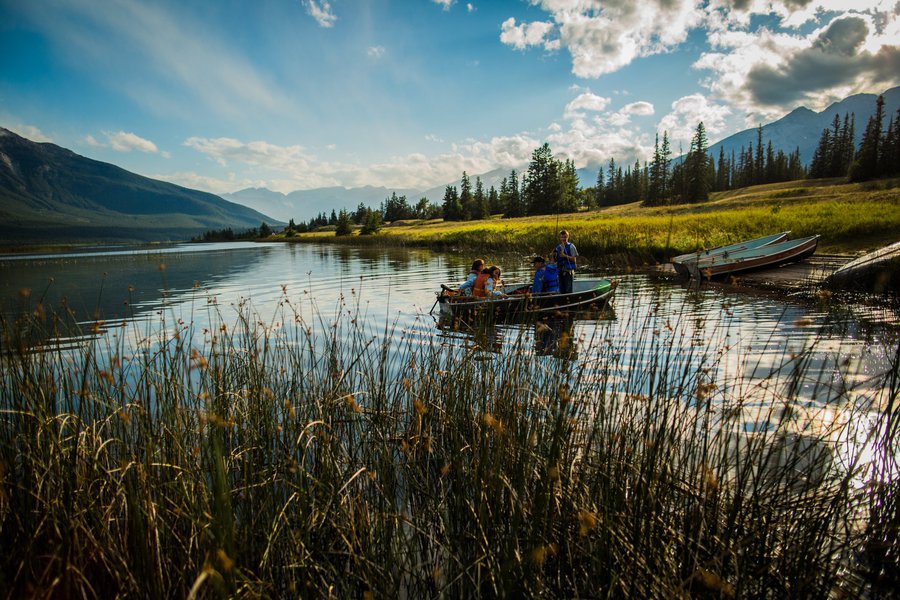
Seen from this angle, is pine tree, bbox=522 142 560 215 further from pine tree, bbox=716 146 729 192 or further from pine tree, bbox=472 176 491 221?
pine tree, bbox=716 146 729 192

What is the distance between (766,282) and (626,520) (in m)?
17.8

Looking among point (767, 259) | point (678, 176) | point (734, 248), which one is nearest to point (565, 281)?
point (767, 259)

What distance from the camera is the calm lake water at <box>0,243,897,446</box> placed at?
480 centimetres

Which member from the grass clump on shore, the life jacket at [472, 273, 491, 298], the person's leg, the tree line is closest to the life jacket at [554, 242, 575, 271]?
the person's leg

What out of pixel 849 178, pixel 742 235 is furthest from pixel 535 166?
pixel 742 235

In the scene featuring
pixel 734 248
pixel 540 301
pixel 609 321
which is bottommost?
pixel 540 301

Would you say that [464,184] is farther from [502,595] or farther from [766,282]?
[502,595]

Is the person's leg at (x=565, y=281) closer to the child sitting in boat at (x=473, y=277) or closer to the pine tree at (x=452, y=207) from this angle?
the child sitting in boat at (x=473, y=277)

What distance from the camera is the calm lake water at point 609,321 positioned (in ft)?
15.8

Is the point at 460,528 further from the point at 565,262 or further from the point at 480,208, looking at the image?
the point at 480,208

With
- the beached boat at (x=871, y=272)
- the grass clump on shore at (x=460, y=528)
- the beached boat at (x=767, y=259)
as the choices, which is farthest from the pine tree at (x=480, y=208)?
the grass clump on shore at (x=460, y=528)

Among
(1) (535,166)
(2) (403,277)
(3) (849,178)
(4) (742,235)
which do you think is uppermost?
(1) (535,166)

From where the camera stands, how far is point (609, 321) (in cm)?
514

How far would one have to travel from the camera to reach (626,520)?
9.35ft
